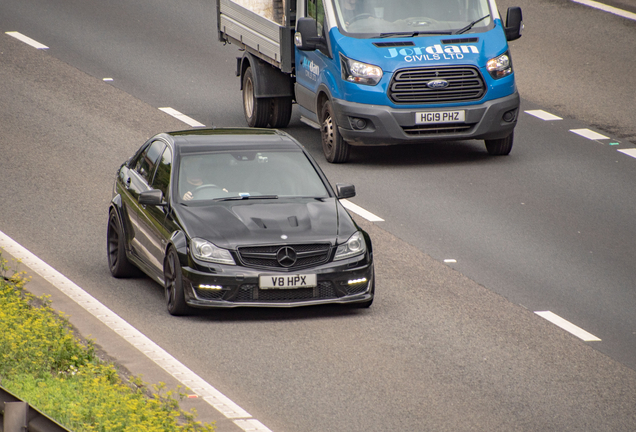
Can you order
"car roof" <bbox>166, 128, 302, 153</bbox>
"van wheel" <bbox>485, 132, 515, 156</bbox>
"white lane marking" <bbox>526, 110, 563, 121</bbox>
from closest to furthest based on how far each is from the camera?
"car roof" <bbox>166, 128, 302, 153</bbox> < "van wheel" <bbox>485, 132, 515, 156</bbox> < "white lane marking" <bbox>526, 110, 563, 121</bbox>

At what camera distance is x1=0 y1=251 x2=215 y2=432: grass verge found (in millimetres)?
7086

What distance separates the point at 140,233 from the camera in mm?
11258

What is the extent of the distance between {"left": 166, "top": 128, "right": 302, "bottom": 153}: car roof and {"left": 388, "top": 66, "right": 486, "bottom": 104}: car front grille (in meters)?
4.23

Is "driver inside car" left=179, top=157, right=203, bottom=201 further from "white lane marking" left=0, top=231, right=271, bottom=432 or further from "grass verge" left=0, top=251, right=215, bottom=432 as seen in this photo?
"grass verge" left=0, top=251, right=215, bottom=432

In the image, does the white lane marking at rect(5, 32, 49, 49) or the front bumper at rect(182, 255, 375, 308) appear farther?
the white lane marking at rect(5, 32, 49, 49)

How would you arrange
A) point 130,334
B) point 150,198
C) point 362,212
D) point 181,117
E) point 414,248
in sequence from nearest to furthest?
1. point 130,334
2. point 150,198
3. point 414,248
4. point 362,212
5. point 181,117

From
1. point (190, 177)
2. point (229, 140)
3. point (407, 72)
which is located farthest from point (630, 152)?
point (190, 177)

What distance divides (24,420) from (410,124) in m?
10.6

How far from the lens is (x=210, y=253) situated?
10102 millimetres

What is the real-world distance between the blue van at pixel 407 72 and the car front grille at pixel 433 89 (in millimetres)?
13

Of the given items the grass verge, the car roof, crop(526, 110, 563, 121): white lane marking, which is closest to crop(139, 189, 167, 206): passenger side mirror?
→ the car roof

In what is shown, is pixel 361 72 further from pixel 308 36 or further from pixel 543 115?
pixel 543 115

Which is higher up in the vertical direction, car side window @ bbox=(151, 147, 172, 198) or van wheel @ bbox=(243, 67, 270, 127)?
car side window @ bbox=(151, 147, 172, 198)

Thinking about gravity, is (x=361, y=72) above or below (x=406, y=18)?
below
